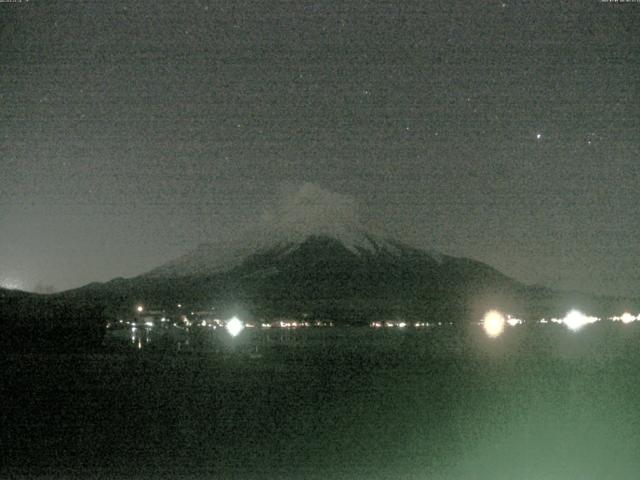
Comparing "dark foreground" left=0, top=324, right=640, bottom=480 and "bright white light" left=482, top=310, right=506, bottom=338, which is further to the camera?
"bright white light" left=482, top=310, right=506, bottom=338

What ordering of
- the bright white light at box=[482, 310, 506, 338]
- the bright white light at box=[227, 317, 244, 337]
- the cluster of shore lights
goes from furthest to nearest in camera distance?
the cluster of shore lights < the bright white light at box=[227, 317, 244, 337] < the bright white light at box=[482, 310, 506, 338]

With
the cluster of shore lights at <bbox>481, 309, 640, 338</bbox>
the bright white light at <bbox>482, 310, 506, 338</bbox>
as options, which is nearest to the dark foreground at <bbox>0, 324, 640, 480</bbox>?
the bright white light at <bbox>482, 310, 506, 338</bbox>

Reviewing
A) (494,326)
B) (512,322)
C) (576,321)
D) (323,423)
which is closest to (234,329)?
(494,326)

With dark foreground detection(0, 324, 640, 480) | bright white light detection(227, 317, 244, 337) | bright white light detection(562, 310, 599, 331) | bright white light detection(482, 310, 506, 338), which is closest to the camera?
dark foreground detection(0, 324, 640, 480)

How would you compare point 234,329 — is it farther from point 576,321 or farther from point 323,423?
point 323,423

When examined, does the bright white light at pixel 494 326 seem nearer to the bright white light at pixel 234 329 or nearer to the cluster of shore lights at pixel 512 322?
the cluster of shore lights at pixel 512 322

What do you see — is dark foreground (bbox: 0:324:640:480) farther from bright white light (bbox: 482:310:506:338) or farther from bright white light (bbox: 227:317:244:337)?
bright white light (bbox: 227:317:244:337)

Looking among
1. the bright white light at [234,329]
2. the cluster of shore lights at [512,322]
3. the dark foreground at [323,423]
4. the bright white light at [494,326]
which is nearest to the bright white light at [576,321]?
the cluster of shore lights at [512,322]

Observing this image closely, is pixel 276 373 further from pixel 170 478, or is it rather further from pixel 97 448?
pixel 170 478

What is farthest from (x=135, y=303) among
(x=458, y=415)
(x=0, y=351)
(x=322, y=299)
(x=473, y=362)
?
(x=458, y=415)
